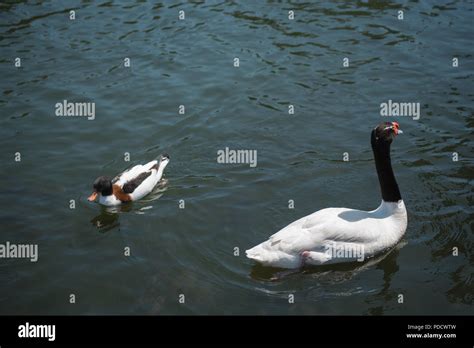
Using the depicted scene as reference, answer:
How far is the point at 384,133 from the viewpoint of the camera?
39.1 ft

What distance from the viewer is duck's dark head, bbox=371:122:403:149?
11898mm

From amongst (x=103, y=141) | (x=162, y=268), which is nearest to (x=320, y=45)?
(x=103, y=141)

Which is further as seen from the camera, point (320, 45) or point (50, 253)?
point (320, 45)

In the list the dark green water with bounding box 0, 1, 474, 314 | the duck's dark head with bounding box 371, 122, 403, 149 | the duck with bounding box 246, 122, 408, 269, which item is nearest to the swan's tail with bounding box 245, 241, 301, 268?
the duck with bounding box 246, 122, 408, 269

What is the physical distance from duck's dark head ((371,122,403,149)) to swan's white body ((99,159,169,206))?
5303 mm

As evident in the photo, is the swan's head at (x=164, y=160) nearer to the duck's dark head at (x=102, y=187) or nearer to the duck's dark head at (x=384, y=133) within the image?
the duck's dark head at (x=102, y=187)

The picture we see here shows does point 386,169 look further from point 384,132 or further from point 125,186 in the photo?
point 125,186

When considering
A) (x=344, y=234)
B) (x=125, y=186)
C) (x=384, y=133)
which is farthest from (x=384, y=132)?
(x=125, y=186)

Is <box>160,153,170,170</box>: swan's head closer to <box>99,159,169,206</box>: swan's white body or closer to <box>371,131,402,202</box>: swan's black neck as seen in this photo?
<box>99,159,169,206</box>: swan's white body

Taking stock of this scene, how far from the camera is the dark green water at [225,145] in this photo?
1138cm

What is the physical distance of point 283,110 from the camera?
17.2m
